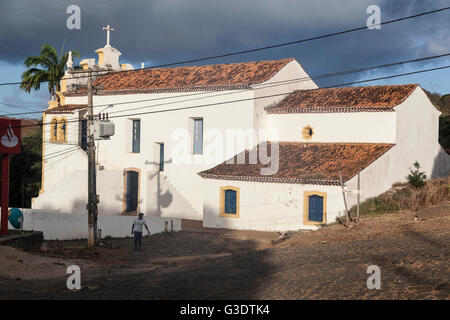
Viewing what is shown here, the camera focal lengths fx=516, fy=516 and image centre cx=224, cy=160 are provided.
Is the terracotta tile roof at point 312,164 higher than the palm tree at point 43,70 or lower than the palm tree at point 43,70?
lower

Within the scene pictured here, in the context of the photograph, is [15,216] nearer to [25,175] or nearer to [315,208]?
[25,175]

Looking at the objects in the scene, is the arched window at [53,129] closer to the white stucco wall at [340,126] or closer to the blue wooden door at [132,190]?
the blue wooden door at [132,190]

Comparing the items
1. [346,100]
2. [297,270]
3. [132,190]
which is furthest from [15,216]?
[297,270]

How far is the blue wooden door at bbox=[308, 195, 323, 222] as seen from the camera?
25.8 meters

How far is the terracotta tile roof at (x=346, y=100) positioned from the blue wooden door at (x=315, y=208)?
6.07 metres

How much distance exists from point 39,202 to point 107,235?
787 cm

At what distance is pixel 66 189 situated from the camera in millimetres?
35031

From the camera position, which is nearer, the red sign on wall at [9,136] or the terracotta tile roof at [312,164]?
the red sign on wall at [9,136]

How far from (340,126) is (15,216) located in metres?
20.4

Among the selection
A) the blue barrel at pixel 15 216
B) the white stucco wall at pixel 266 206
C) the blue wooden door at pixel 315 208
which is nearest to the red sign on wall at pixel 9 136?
the blue barrel at pixel 15 216

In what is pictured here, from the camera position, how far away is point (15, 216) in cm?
3183

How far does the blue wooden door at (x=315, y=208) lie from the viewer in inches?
1017
